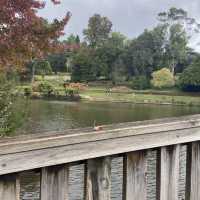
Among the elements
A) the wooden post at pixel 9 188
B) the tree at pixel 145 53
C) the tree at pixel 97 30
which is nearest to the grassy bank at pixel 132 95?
the tree at pixel 145 53

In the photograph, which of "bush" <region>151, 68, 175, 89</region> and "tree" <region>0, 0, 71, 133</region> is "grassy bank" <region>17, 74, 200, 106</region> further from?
"tree" <region>0, 0, 71, 133</region>

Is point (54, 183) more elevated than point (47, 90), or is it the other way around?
point (54, 183)

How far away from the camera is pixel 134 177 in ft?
8.87

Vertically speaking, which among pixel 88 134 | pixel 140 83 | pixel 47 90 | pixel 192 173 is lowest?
pixel 47 90

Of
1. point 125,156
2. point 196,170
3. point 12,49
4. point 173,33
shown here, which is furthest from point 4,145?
point 173,33

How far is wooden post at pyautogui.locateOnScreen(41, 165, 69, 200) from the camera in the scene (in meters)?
2.43

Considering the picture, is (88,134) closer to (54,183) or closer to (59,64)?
(54,183)

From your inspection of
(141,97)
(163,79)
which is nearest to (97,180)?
(141,97)

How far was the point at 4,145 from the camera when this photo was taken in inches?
89.0

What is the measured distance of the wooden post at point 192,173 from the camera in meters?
2.99

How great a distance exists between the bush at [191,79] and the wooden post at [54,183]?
84.3 meters

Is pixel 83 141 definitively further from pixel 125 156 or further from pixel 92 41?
pixel 92 41

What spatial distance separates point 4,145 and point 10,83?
43.5ft

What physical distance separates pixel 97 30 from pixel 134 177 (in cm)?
10916
